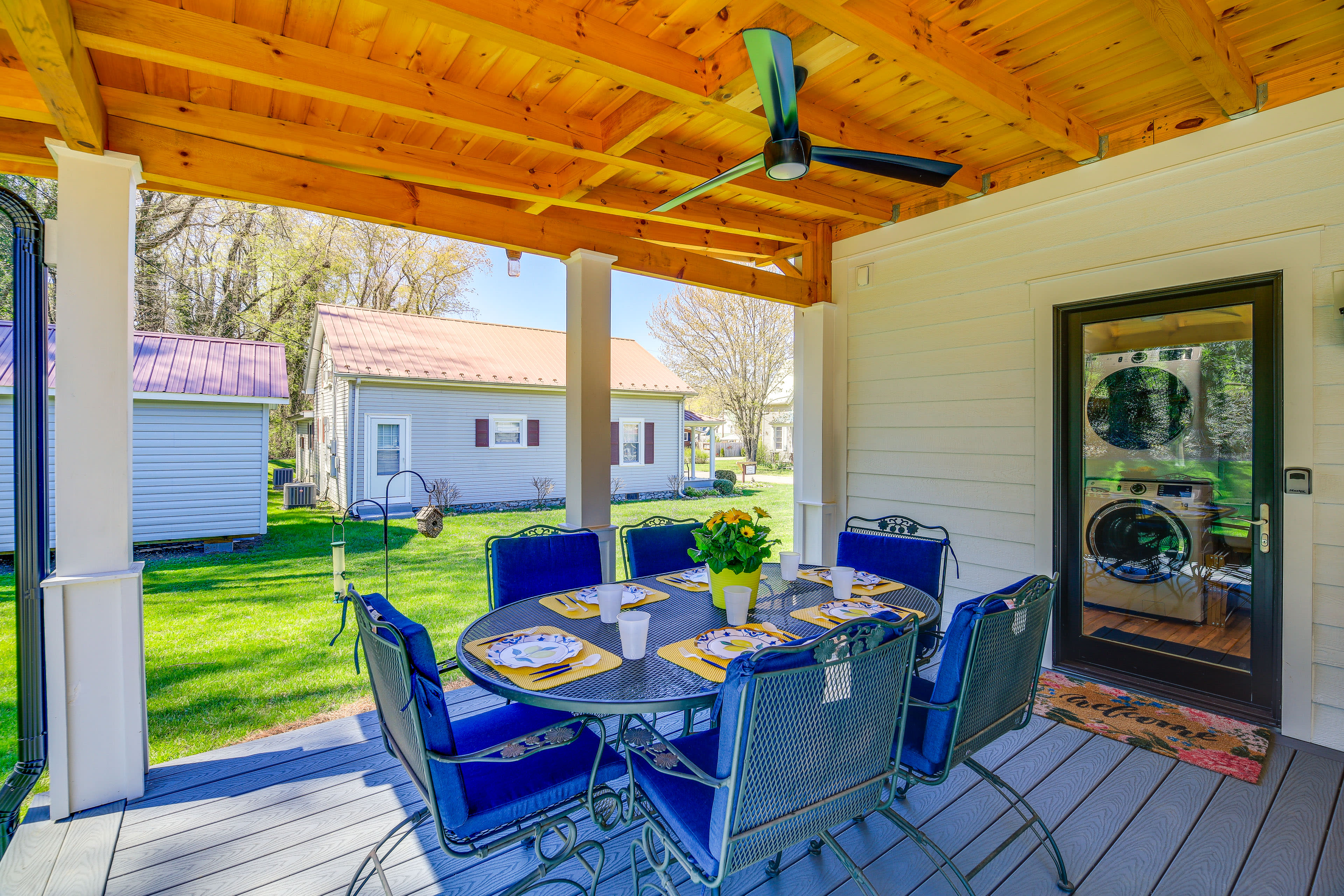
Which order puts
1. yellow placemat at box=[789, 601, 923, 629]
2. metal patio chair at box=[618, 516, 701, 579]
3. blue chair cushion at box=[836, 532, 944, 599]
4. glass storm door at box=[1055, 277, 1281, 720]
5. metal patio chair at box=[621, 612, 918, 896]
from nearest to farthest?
metal patio chair at box=[621, 612, 918, 896], yellow placemat at box=[789, 601, 923, 629], glass storm door at box=[1055, 277, 1281, 720], blue chair cushion at box=[836, 532, 944, 599], metal patio chair at box=[618, 516, 701, 579]

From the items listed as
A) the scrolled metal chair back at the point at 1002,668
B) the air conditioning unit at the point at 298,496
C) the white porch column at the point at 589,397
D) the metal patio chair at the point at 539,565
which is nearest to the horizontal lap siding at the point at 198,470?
the air conditioning unit at the point at 298,496

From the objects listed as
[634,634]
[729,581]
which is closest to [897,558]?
[729,581]

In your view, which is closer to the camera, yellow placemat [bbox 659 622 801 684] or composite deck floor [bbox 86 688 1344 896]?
yellow placemat [bbox 659 622 801 684]

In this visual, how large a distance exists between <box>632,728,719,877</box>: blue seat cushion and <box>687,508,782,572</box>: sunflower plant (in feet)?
1.93

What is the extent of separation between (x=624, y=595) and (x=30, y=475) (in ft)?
7.20

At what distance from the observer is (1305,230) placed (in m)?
2.54

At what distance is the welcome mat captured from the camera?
242 centimetres

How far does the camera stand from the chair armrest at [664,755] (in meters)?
1.27

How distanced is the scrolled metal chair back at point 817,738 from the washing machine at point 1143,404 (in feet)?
7.63

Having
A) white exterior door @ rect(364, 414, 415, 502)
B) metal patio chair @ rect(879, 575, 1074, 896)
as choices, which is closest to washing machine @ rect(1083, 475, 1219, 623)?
metal patio chair @ rect(879, 575, 1074, 896)

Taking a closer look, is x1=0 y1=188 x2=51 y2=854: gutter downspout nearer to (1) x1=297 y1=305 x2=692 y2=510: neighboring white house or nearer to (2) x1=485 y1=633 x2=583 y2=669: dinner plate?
(2) x1=485 y1=633 x2=583 y2=669: dinner plate

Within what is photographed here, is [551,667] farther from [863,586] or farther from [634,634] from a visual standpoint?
[863,586]

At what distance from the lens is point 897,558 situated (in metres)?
2.92

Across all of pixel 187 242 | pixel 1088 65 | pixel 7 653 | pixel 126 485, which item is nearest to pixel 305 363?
pixel 187 242
